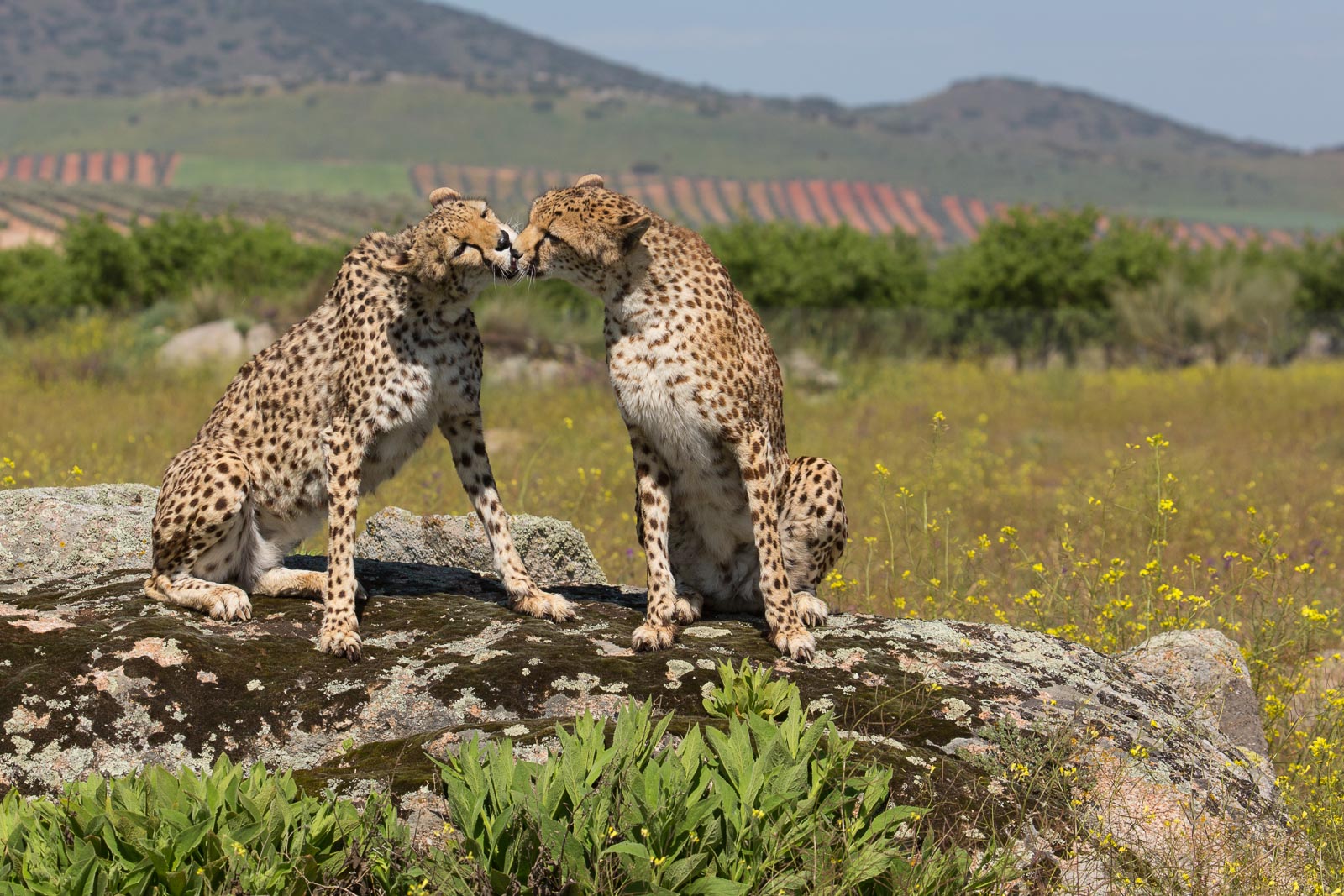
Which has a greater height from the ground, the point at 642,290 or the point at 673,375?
the point at 642,290

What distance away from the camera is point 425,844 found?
357cm

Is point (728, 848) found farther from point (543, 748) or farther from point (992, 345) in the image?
point (992, 345)

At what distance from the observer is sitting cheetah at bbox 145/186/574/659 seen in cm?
518

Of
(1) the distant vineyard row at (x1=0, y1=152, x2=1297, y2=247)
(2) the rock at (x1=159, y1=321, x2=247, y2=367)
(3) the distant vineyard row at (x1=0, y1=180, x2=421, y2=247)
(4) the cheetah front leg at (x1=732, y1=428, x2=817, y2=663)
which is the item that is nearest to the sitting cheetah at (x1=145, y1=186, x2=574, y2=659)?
(4) the cheetah front leg at (x1=732, y1=428, x2=817, y2=663)

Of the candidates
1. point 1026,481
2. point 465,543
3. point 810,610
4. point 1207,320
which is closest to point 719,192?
point 1207,320

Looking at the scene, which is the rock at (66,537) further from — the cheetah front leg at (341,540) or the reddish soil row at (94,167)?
the reddish soil row at (94,167)

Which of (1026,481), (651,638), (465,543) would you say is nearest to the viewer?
(651,638)

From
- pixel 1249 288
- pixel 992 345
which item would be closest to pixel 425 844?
pixel 992 345

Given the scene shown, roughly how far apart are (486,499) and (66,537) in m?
2.30

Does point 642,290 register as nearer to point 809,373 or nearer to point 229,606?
point 229,606

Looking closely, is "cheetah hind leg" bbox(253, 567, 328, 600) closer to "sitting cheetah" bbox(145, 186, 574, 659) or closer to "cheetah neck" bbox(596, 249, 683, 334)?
"sitting cheetah" bbox(145, 186, 574, 659)

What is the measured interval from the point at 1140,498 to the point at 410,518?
4323mm

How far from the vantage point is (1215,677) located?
5590mm

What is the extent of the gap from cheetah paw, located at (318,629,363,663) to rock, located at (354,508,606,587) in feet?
7.13
